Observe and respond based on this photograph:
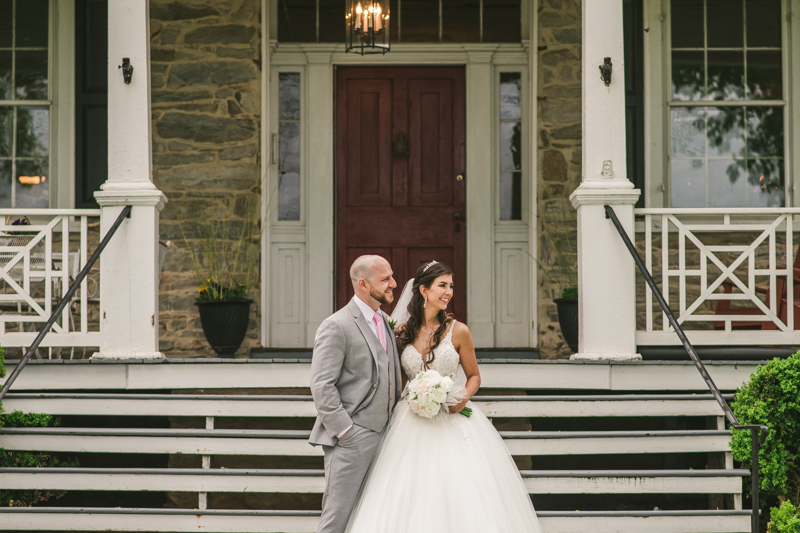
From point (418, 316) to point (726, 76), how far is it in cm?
478

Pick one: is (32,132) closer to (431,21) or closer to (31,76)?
(31,76)

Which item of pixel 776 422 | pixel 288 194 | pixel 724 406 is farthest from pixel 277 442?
pixel 288 194

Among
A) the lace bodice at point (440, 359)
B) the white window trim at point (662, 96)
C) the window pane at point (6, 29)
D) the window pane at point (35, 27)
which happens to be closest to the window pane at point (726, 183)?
the white window trim at point (662, 96)

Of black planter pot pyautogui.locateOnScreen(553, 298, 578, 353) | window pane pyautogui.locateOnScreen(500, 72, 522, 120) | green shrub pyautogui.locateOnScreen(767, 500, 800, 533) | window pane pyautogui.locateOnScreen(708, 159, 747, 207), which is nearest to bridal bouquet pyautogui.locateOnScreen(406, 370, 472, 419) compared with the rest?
green shrub pyautogui.locateOnScreen(767, 500, 800, 533)

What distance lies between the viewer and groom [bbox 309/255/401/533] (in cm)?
354

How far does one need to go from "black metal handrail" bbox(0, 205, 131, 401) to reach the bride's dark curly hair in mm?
2303

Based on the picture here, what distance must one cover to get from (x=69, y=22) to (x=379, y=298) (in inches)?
201

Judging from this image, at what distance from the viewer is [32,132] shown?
726cm

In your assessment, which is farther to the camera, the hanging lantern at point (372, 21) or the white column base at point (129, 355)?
the hanging lantern at point (372, 21)

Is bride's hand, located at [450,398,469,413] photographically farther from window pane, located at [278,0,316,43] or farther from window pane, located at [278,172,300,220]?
window pane, located at [278,0,316,43]

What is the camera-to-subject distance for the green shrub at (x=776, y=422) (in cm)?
457

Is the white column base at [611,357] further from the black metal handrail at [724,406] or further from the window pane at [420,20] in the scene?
the window pane at [420,20]

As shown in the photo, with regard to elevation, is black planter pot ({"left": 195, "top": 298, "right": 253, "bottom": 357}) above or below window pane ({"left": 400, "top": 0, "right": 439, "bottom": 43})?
below

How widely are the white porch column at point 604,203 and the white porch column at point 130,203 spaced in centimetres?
290
